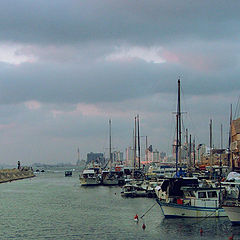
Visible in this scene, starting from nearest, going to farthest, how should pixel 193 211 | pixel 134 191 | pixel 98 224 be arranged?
pixel 193 211
pixel 98 224
pixel 134 191

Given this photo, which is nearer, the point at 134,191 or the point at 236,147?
the point at 134,191

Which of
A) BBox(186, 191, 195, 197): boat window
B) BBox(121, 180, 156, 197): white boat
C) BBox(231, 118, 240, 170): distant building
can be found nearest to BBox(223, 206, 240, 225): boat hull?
BBox(186, 191, 195, 197): boat window

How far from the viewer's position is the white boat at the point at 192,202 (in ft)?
182

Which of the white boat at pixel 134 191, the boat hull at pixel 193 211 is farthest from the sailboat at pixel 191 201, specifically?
the white boat at pixel 134 191

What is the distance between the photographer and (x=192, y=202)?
183ft

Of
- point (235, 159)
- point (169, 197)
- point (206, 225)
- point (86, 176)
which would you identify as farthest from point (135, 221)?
point (235, 159)

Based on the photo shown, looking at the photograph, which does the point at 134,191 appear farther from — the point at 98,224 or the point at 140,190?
the point at 98,224

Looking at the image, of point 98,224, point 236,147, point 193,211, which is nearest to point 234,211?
point 193,211

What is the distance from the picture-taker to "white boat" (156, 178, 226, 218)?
182ft

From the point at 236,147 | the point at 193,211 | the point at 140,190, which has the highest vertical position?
the point at 236,147

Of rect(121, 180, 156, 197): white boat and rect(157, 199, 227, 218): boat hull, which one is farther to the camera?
rect(121, 180, 156, 197): white boat

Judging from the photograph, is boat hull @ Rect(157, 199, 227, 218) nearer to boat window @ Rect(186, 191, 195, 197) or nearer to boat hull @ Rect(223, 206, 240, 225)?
boat window @ Rect(186, 191, 195, 197)

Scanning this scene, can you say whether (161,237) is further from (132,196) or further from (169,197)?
(132,196)

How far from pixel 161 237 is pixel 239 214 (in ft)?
28.8
